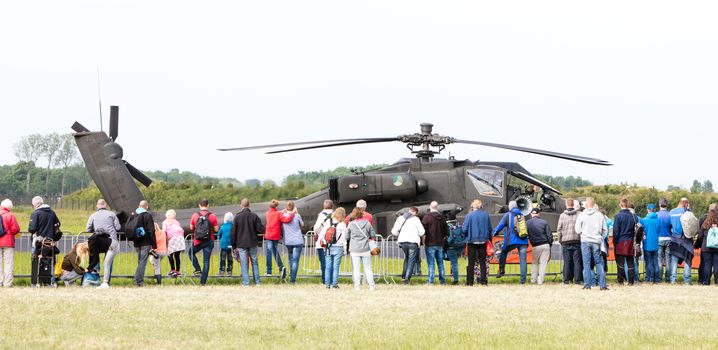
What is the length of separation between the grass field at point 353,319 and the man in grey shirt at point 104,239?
2.82 ft

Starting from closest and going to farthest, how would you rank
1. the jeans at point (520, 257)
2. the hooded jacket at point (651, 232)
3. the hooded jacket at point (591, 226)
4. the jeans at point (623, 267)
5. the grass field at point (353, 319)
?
the grass field at point (353, 319)
the hooded jacket at point (591, 226)
the jeans at point (623, 267)
the jeans at point (520, 257)
the hooded jacket at point (651, 232)

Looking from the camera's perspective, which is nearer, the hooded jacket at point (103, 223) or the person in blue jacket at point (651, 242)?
the hooded jacket at point (103, 223)

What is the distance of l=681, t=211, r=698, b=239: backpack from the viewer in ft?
75.7

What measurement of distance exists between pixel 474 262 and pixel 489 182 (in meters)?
7.09

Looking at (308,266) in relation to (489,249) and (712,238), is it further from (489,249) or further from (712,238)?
(712,238)

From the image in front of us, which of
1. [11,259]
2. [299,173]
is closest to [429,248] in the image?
[11,259]

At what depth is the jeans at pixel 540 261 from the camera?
73.4 feet

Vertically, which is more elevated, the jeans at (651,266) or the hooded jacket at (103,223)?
the hooded jacket at (103,223)

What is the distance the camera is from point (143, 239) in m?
20.5

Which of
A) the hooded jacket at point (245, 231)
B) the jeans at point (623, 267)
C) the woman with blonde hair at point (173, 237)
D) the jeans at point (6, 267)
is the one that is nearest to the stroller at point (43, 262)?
the jeans at point (6, 267)

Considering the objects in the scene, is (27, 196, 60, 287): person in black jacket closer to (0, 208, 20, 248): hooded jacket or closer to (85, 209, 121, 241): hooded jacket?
(0, 208, 20, 248): hooded jacket

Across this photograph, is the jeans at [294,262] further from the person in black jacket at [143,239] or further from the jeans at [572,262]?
the jeans at [572,262]

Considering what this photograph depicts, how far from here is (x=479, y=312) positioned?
50.2ft

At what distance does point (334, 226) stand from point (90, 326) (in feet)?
26.3
